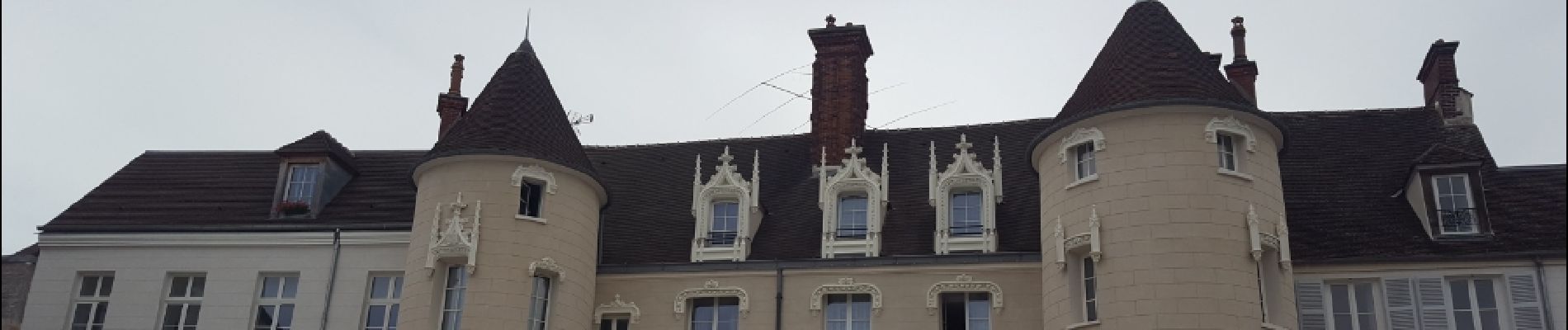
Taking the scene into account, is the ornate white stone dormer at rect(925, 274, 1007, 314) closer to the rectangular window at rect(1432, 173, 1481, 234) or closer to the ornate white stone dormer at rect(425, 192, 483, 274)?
the rectangular window at rect(1432, 173, 1481, 234)

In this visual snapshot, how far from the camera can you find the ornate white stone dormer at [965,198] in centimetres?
2891

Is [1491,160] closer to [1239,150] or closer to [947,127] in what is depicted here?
[1239,150]

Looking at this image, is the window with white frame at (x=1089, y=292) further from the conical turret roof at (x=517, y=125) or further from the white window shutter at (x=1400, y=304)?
the conical turret roof at (x=517, y=125)

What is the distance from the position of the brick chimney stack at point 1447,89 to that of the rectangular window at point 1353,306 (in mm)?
6369

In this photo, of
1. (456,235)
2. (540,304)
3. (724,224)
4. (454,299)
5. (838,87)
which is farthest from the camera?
(838,87)

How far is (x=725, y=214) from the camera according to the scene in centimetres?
3094

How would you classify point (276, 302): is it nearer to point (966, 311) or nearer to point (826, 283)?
point (826, 283)

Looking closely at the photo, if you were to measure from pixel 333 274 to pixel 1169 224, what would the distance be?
1614 cm

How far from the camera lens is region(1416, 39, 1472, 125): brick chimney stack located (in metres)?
31.7

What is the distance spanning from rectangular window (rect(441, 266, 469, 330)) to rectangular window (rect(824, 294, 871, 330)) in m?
6.62

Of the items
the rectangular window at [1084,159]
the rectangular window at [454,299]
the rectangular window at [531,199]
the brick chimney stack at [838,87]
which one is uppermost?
the brick chimney stack at [838,87]

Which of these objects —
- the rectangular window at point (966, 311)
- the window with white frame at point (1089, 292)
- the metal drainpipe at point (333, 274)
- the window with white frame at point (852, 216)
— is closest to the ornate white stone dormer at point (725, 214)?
the window with white frame at point (852, 216)

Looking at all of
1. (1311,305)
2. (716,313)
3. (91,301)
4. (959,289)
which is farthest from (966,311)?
(91,301)

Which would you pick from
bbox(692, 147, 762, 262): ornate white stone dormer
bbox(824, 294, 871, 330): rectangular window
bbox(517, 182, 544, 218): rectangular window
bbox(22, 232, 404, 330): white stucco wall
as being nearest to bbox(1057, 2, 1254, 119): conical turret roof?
bbox(824, 294, 871, 330): rectangular window
